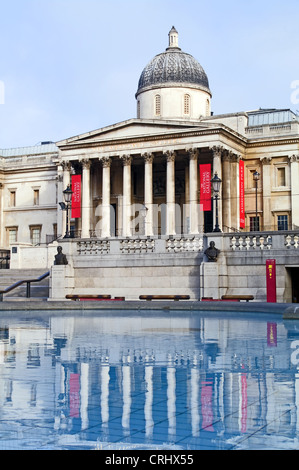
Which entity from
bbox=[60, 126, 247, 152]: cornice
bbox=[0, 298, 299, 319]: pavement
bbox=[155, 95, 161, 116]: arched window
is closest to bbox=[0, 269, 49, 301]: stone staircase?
bbox=[0, 298, 299, 319]: pavement

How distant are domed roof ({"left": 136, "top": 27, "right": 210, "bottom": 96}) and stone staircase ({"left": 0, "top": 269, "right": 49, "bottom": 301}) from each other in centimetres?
A: 2856

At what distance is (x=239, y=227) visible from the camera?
59.3 m

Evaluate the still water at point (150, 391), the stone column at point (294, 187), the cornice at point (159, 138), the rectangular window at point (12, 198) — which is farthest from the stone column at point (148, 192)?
the still water at point (150, 391)

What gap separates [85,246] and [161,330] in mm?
17576

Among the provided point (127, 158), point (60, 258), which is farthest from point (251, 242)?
point (127, 158)

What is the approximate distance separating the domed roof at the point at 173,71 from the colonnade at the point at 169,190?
8.86 metres

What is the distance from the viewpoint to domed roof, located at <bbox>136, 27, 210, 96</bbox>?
65375mm

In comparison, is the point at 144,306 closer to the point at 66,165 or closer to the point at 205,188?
the point at 205,188

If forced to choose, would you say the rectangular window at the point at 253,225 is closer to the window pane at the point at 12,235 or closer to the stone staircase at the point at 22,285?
the stone staircase at the point at 22,285

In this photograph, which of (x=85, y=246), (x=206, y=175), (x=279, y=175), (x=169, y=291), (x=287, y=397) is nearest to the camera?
(x=287, y=397)

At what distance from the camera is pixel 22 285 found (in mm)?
40719

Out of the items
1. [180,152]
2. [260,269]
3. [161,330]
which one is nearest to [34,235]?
[180,152]

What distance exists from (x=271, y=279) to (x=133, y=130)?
3384 centimetres
